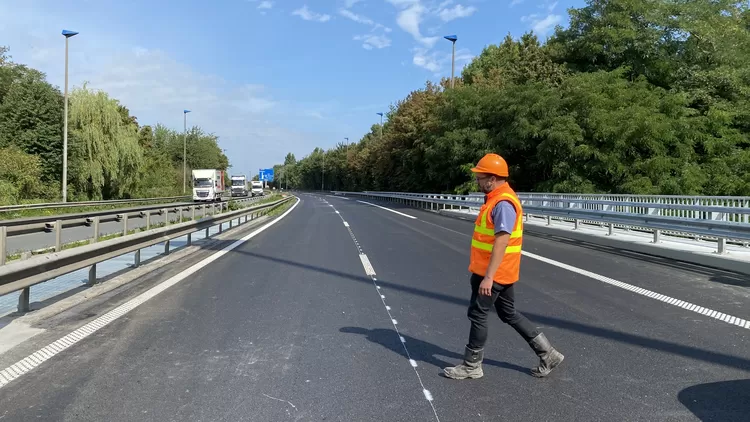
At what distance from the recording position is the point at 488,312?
4348 mm

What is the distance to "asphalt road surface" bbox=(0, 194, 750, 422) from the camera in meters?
3.85

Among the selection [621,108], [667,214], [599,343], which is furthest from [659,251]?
[621,108]

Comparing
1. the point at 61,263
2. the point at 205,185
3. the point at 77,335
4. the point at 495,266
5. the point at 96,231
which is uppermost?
the point at 205,185

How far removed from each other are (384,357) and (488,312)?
1.17 meters

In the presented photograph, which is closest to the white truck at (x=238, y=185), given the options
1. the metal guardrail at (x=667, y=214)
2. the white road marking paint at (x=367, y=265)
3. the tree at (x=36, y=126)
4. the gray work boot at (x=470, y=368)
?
the tree at (x=36, y=126)

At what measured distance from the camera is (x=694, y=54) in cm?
3284

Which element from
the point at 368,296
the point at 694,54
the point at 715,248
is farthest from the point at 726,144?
the point at 368,296

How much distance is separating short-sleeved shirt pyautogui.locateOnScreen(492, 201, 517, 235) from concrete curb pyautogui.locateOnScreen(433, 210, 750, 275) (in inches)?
289

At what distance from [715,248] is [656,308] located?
18.4 feet

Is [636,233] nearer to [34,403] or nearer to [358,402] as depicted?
[358,402]

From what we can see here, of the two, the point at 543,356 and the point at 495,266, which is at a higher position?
the point at 495,266

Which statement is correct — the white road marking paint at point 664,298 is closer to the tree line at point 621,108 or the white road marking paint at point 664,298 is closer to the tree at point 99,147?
the tree line at point 621,108

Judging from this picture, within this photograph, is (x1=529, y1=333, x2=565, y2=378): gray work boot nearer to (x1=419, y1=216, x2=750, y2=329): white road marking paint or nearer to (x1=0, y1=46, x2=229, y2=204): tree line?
(x1=419, y1=216, x2=750, y2=329): white road marking paint

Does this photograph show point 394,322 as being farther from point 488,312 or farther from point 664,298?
point 664,298
